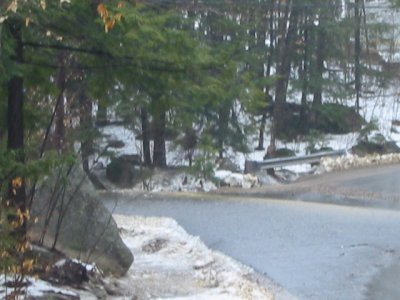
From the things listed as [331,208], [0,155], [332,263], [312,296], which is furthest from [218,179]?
[0,155]

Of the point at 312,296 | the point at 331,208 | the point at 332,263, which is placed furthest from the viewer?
the point at 331,208

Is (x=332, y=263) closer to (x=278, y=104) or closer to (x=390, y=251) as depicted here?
(x=390, y=251)

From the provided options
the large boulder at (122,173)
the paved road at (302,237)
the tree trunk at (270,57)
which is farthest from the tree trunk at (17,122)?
the tree trunk at (270,57)

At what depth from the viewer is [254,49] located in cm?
4244

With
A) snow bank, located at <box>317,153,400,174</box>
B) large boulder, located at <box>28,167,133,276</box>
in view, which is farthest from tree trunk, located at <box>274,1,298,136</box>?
large boulder, located at <box>28,167,133,276</box>

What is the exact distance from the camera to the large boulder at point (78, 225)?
36.8 feet

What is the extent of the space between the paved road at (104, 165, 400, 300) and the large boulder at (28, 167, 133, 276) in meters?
1.70

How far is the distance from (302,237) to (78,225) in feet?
13.1

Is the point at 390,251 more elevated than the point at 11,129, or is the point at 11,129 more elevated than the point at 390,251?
the point at 11,129

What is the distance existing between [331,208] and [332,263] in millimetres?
5592

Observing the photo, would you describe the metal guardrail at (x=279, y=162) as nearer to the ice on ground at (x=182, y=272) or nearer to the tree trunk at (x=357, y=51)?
the ice on ground at (x=182, y=272)

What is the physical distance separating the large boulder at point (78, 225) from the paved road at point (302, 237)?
170 centimetres

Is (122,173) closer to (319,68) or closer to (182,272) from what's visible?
(319,68)

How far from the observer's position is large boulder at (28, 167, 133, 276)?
11219 mm
